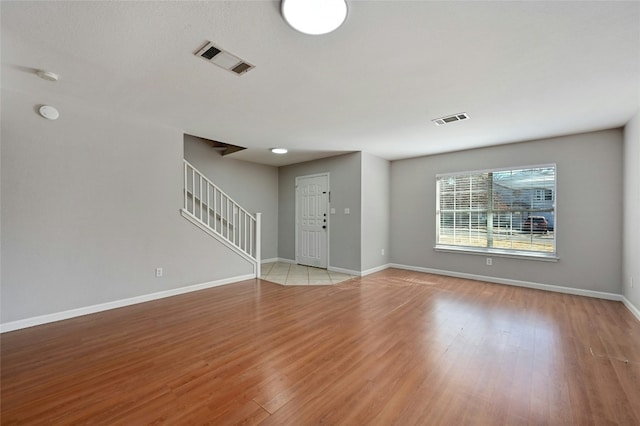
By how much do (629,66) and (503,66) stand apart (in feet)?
3.33

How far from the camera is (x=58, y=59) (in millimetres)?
2217

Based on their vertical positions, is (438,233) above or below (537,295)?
above

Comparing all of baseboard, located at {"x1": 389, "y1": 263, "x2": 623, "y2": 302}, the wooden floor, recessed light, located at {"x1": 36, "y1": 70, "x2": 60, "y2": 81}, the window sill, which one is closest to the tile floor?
the wooden floor

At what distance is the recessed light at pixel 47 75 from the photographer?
2.42m

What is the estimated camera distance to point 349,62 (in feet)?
7.22

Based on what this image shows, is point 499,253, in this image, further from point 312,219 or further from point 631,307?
point 312,219

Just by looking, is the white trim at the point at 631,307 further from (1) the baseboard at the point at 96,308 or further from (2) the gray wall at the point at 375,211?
(1) the baseboard at the point at 96,308

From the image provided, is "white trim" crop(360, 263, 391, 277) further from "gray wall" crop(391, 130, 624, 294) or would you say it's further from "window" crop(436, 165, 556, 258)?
"gray wall" crop(391, 130, 624, 294)

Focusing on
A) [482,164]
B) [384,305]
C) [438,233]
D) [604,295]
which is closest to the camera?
[384,305]

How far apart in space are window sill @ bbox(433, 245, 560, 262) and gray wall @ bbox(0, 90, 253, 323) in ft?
15.1

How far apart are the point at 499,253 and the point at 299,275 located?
11.9ft

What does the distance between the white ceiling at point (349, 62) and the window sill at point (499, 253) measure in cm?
200


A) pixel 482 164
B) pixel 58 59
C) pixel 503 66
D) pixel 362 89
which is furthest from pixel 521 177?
pixel 58 59

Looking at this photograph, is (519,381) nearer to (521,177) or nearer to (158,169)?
(521,177)
